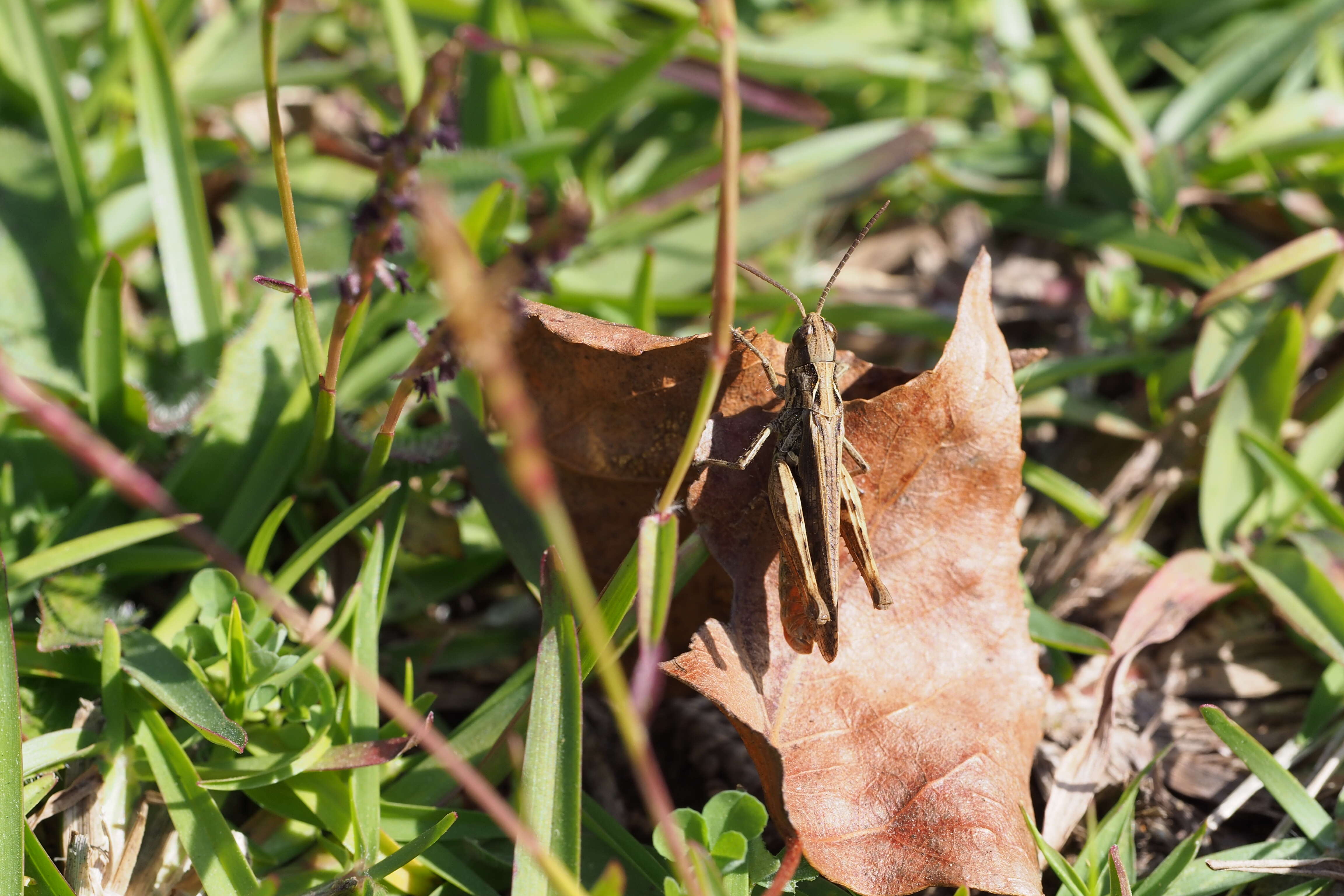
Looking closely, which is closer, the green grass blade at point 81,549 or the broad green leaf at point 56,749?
the broad green leaf at point 56,749

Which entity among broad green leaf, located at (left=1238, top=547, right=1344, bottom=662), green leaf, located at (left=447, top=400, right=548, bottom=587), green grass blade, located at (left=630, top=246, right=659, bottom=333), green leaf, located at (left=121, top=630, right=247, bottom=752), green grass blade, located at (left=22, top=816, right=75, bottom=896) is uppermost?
green grass blade, located at (left=630, top=246, right=659, bottom=333)

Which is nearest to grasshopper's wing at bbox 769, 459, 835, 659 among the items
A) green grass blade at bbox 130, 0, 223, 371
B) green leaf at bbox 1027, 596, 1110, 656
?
green leaf at bbox 1027, 596, 1110, 656

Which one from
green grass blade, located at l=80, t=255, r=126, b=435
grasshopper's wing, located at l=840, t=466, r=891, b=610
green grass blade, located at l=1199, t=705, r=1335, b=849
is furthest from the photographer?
green grass blade, located at l=80, t=255, r=126, b=435

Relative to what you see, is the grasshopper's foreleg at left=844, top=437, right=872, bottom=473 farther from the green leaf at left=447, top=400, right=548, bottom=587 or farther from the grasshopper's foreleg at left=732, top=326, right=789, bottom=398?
the green leaf at left=447, top=400, right=548, bottom=587

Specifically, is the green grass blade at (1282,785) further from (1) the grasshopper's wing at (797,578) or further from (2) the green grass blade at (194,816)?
(2) the green grass blade at (194,816)

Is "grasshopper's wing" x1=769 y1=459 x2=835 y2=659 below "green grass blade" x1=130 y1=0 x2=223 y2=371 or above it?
below

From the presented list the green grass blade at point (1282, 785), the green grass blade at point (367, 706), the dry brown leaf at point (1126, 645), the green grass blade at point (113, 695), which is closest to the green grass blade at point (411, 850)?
the green grass blade at point (367, 706)

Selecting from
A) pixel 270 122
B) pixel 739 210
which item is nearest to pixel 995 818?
pixel 270 122
